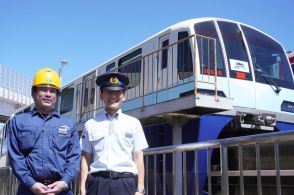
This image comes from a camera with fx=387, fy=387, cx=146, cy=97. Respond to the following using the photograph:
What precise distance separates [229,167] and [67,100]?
33.9 ft

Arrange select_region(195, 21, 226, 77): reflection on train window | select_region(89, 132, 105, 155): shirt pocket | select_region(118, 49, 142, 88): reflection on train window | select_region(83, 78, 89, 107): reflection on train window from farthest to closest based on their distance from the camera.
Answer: select_region(83, 78, 89, 107): reflection on train window < select_region(118, 49, 142, 88): reflection on train window < select_region(195, 21, 226, 77): reflection on train window < select_region(89, 132, 105, 155): shirt pocket

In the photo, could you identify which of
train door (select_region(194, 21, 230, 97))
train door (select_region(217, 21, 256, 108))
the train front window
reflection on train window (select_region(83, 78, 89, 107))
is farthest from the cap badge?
reflection on train window (select_region(83, 78, 89, 107))

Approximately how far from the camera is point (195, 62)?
22.5 ft

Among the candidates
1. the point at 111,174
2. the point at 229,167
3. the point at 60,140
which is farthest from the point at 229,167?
the point at 60,140

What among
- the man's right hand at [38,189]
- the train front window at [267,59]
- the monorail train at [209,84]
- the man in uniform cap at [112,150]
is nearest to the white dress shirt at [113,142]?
the man in uniform cap at [112,150]

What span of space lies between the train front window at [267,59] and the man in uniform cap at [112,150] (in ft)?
16.7

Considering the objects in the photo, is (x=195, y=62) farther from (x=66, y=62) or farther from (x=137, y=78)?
(x=66, y=62)

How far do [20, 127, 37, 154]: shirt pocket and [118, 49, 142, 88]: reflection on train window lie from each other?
570cm

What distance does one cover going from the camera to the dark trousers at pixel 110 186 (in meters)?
3.20

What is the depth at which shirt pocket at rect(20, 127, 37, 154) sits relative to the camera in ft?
10.1

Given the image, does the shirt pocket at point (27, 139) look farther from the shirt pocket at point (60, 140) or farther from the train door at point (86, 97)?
the train door at point (86, 97)

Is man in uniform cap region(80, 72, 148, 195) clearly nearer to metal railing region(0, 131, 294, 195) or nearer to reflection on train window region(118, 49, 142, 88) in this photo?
metal railing region(0, 131, 294, 195)

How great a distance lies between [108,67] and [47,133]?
753cm

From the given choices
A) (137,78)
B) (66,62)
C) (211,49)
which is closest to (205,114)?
(211,49)
